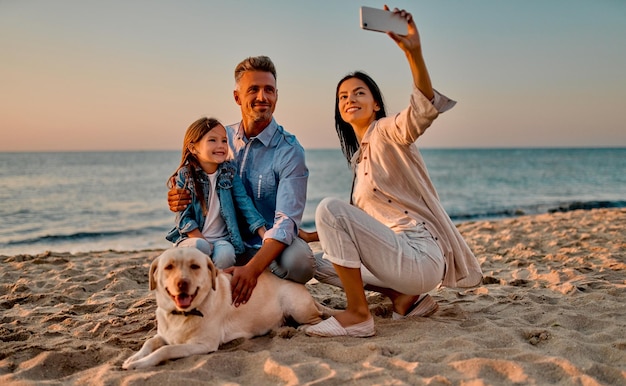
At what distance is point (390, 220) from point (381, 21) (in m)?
1.49

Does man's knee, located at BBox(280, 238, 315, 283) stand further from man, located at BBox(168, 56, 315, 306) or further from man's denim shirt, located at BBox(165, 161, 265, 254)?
man's denim shirt, located at BBox(165, 161, 265, 254)

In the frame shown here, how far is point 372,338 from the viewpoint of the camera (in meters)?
3.65

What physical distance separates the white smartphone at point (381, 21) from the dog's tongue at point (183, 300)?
6.28 feet

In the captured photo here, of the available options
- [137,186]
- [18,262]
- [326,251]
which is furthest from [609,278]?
[137,186]

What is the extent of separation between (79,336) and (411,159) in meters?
2.77

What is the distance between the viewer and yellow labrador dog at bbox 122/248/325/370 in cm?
323

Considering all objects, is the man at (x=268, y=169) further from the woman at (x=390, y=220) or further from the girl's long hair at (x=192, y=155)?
the woman at (x=390, y=220)

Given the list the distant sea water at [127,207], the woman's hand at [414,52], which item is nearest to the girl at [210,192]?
the woman's hand at [414,52]

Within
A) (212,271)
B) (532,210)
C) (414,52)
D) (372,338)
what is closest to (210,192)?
(212,271)

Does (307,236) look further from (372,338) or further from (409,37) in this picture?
(409,37)

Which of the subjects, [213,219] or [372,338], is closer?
[372,338]

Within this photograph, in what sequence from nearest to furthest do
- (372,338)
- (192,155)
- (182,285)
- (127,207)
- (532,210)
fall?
(182,285), (372,338), (192,155), (532,210), (127,207)

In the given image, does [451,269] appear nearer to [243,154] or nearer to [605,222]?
[243,154]

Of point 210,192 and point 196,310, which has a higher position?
point 210,192
